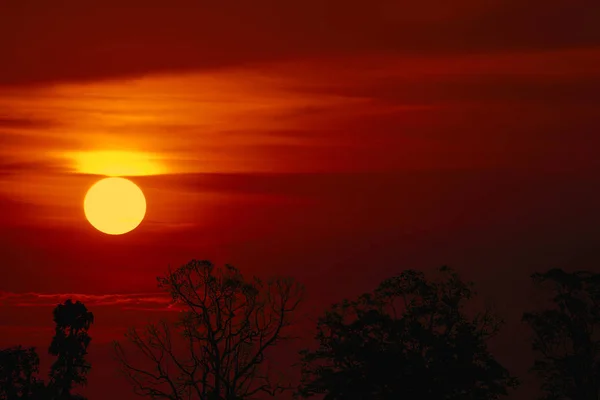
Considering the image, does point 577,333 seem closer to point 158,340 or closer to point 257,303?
point 257,303

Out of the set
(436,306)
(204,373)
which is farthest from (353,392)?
(204,373)

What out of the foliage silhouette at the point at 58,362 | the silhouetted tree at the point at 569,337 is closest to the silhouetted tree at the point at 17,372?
the foliage silhouette at the point at 58,362

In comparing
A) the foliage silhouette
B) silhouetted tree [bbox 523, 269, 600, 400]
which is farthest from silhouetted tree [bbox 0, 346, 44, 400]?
silhouetted tree [bbox 523, 269, 600, 400]

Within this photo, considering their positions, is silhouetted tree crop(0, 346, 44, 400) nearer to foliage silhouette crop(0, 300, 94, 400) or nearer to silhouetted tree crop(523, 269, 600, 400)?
foliage silhouette crop(0, 300, 94, 400)

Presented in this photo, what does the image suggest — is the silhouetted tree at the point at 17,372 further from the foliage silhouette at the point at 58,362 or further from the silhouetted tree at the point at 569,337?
the silhouetted tree at the point at 569,337

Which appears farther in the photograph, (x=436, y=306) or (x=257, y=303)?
(x=257, y=303)

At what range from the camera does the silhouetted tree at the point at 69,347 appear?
269 feet

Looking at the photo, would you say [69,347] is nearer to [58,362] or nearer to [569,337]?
[58,362]

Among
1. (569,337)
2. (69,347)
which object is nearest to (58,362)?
(69,347)

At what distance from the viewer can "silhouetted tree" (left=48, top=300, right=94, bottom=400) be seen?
Answer: 8194 cm

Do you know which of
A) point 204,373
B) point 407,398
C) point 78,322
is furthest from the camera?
point 78,322

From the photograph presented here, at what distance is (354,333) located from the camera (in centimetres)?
7000

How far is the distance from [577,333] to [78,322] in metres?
31.7

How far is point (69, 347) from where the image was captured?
84.8 metres
